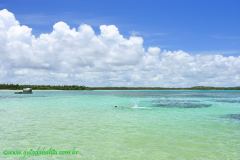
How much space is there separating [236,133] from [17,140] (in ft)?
36.6

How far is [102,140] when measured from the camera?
14805mm

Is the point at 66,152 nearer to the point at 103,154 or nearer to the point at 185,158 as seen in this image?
the point at 103,154

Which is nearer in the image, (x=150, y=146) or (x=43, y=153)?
(x=43, y=153)

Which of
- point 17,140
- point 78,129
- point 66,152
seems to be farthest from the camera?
point 78,129

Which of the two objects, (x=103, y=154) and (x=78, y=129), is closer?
(x=103, y=154)

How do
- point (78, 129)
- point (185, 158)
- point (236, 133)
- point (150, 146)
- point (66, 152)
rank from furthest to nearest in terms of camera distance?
point (78, 129)
point (236, 133)
point (150, 146)
point (66, 152)
point (185, 158)

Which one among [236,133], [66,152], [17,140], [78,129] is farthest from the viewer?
[78,129]

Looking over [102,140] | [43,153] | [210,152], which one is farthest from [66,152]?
[210,152]

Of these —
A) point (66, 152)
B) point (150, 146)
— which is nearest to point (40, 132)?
point (66, 152)

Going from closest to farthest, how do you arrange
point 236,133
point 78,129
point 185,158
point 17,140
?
1. point 185,158
2. point 17,140
3. point 236,133
4. point 78,129

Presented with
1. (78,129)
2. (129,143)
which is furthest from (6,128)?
(129,143)

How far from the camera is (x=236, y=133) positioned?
1684cm

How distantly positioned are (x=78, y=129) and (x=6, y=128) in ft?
13.7

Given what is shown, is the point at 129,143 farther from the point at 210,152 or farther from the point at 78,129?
the point at 78,129
